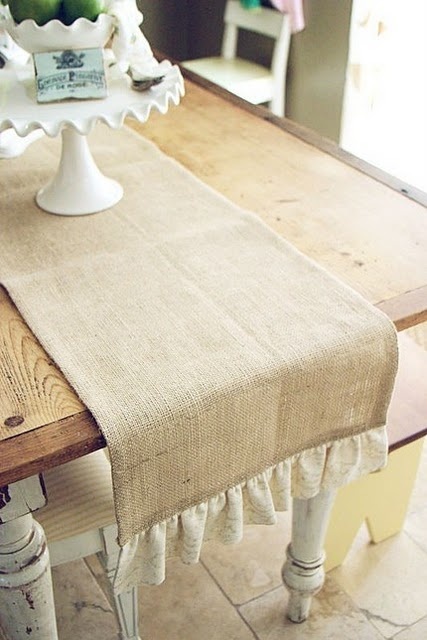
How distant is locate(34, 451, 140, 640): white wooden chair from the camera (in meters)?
1.04

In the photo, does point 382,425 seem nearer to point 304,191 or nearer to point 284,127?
point 304,191

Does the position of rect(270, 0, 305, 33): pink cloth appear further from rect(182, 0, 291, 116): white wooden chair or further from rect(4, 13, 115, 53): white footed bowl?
rect(4, 13, 115, 53): white footed bowl

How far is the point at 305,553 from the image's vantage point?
1280 millimetres

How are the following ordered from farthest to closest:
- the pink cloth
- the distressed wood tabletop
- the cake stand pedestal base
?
the pink cloth
the cake stand pedestal base
the distressed wood tabletop

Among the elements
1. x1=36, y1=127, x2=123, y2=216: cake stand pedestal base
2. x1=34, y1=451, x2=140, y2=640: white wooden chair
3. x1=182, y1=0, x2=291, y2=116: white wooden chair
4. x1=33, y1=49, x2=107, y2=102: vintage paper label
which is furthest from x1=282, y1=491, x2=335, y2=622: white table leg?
x1=182, y1=0, x2=291, y2=116: white wooden chair

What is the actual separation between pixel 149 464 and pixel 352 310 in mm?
318

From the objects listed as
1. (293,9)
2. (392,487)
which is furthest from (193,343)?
(293,9)

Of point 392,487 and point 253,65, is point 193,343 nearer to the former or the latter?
point 392,487

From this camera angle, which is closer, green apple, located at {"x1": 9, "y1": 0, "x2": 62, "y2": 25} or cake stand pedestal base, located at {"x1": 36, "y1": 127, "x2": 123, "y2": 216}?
green apple, located at {"x1": 9, "y1": 0, "x2": 62, "y2": 25}

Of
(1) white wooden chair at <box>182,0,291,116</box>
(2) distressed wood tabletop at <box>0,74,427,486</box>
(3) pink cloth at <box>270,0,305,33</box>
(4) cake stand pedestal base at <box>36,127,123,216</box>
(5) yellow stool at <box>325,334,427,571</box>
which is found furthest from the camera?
(1) white wooden chair at <box>182,0,291,116</box>

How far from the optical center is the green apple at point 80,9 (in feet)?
3.36

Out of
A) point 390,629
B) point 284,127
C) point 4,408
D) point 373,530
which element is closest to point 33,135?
point 284,127

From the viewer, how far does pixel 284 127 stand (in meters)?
1.51

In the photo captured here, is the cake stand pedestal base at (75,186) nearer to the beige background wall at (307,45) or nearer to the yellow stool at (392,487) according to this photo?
the yellow stool at (392,487)
